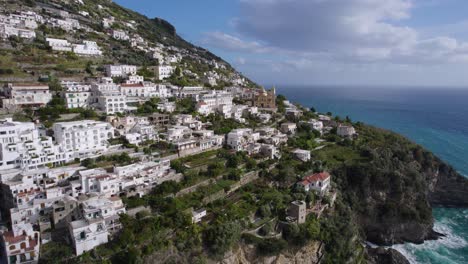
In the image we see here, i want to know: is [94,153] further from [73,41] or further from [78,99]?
[73,41]

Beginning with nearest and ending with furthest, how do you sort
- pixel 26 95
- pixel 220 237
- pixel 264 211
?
pixel 220 237 < pixel 264 211 < pixel 26 95

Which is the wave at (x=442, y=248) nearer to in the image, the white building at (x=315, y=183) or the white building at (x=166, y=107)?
the white building at (x=315, y=183)

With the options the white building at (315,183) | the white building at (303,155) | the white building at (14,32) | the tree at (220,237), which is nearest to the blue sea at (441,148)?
the white building at (315,183)

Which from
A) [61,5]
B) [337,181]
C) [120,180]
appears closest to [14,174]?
[120,180]

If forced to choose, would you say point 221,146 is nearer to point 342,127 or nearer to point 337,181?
point 337,181

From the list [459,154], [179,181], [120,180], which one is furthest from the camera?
[459,154]

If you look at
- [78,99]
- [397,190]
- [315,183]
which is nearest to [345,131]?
[397,190]
